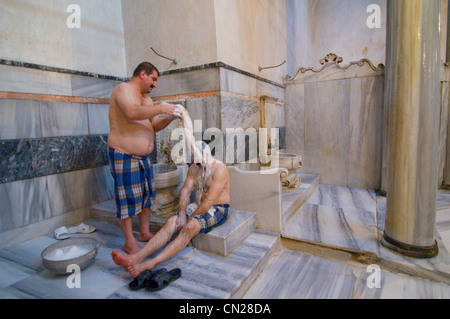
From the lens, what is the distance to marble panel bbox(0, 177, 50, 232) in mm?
2674

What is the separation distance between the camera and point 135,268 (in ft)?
6.51

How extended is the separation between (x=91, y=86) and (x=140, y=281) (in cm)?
278

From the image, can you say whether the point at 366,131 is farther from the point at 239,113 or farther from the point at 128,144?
the point at 128,144

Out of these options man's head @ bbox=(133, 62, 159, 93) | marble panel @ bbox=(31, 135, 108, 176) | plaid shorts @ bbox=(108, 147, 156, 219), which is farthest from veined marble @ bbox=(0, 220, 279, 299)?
man's head @ bbox=(133, 62, 159, 93)

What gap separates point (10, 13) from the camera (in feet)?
8.96

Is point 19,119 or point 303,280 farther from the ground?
point 19,119

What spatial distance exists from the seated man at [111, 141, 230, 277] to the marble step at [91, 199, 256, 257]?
0.29 ft

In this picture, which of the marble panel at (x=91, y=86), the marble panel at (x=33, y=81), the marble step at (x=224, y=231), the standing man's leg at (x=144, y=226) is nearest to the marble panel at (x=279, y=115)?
the marble step at (x=224, y=231)

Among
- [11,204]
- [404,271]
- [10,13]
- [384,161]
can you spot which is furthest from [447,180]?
[10,13]

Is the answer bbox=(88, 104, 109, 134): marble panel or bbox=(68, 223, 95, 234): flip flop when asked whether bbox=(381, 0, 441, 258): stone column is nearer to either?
bbox=(68, 223, 95, 234): flip flop

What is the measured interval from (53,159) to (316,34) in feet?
25.1

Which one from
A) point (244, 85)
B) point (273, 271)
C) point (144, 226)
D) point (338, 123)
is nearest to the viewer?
point (273, 271)

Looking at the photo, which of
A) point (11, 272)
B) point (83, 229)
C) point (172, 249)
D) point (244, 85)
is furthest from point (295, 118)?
point (11, 272)

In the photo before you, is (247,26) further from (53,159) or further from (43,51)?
(53,159)
